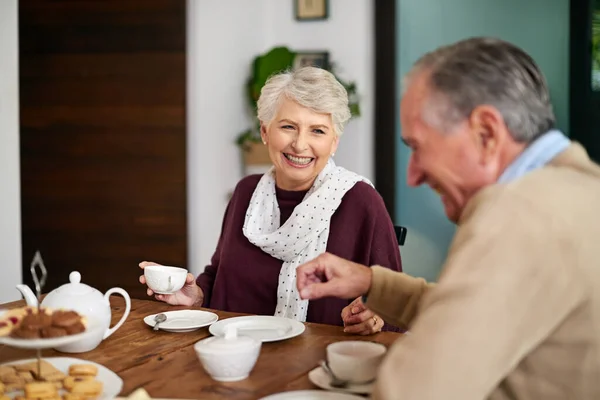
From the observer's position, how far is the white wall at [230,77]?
403 centimetres

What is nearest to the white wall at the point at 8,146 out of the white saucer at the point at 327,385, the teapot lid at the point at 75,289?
the teapot lid at the point at 75,289

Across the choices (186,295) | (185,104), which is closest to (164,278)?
(186,295)

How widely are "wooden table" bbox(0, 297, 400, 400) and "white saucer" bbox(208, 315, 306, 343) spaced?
22 millimetres

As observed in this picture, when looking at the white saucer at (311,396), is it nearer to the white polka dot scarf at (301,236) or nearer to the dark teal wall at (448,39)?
the white polka dot scarf at (301,236)

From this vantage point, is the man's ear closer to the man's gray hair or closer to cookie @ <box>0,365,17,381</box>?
the man's gray hair

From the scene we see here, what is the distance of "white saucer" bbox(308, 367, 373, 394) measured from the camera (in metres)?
1.23

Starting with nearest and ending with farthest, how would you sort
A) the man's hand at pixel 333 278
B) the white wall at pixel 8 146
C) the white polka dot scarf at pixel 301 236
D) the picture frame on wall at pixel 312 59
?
the man's hand at pixel 333 278, the white polka dot scarf at pixel 301 236, the white wall at pixel 8 146, the picture frame on wall at pixel 312 59

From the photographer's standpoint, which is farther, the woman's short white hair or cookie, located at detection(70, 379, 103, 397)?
the woman's short white hair

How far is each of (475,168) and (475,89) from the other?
122 mm

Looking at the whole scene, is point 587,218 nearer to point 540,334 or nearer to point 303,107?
point 540,334

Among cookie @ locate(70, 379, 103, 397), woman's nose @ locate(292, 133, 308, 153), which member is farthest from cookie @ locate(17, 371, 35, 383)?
woman's nose @ locate(292, 133, 308, 153)

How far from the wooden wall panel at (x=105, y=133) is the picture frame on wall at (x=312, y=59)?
687 mm

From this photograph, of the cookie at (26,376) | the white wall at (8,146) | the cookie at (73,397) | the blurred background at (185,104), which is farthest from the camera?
the blurred background at (185,104)

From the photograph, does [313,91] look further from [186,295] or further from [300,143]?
[186,295]
